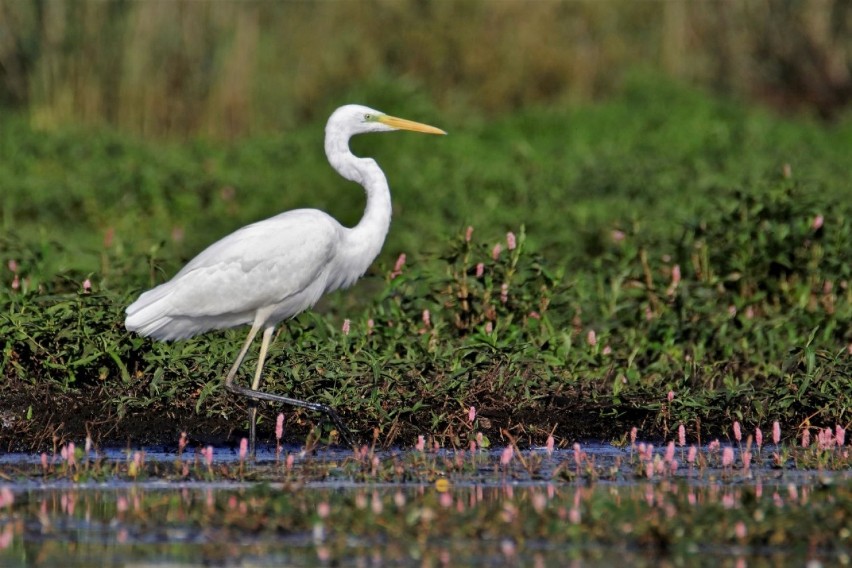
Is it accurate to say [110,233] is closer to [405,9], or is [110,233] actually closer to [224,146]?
[224,146]

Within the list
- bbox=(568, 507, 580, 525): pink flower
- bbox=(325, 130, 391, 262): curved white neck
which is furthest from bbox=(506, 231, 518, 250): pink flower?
bbox=(568, 507, 580, 525): pink flower

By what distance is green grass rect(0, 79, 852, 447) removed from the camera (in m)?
6.86

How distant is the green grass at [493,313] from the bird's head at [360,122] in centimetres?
75

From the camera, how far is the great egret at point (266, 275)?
22.8ft

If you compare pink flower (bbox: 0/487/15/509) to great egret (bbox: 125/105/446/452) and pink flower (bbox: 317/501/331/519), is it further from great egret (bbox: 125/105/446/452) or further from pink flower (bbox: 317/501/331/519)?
great egret (bbox: 125/105/446/452)

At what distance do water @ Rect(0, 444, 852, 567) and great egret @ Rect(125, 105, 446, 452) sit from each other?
1.07 metres

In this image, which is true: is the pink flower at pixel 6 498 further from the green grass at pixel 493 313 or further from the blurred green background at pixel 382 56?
the blurred green background at pixel 382 56

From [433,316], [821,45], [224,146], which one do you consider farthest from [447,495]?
[821,45]

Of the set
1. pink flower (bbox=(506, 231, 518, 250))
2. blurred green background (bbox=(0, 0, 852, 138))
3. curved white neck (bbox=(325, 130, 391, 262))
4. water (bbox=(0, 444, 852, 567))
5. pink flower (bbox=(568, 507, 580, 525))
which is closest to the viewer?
water (bbox=(0, 444, 852, 567))

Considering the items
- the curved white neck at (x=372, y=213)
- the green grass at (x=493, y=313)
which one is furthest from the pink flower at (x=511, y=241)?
the curved white neck at (x=372, y=213)

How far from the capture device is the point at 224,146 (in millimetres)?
15938

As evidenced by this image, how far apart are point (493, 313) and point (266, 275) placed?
1.36 m

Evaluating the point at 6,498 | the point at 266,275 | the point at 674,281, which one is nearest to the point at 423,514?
the point at 6,498

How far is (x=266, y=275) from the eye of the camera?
23.2 feet
